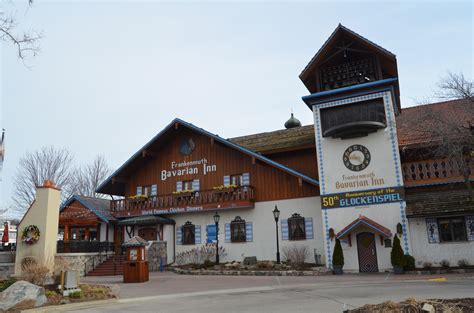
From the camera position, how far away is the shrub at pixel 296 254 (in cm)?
2195

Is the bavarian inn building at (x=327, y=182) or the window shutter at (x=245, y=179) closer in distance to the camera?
the bavarian inn building at (x=327, y=182)

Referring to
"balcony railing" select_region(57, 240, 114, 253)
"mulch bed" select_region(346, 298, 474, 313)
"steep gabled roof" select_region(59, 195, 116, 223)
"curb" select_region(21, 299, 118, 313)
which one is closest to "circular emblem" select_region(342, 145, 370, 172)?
"mulch bed" select_region(346, 298, 474, 313)

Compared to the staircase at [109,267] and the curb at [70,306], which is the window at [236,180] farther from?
the curb at [70,306]

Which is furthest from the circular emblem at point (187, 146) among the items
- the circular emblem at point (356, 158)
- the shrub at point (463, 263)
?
the shrub at point (463, 263)

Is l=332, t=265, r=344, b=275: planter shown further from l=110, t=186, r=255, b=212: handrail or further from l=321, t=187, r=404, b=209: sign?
l=110, t=186, r=255, b=212: handrail

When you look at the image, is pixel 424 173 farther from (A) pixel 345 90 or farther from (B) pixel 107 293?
(B) pixel 107 293

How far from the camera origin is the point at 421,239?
18.8m

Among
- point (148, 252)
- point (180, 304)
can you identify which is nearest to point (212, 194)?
point (148, 252)

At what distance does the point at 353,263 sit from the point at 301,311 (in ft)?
38.7

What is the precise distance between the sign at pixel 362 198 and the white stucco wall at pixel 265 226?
2.09 metres

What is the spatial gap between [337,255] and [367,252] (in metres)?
1.52

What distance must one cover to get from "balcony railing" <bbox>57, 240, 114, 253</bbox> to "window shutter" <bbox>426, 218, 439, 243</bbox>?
61.2ft

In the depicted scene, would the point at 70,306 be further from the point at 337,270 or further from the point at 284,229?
the point at 284,229

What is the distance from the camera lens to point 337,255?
64.0ft
